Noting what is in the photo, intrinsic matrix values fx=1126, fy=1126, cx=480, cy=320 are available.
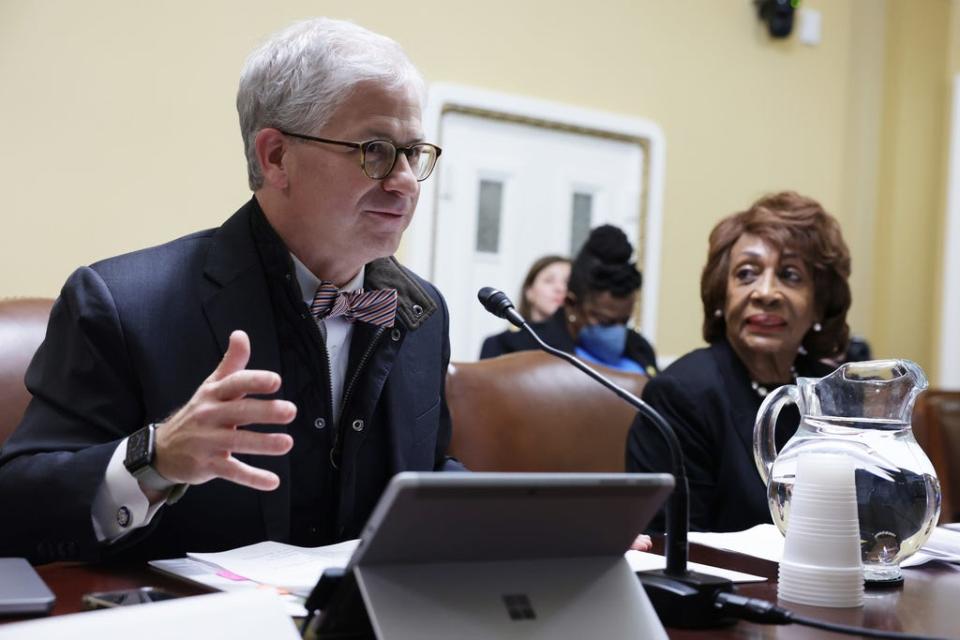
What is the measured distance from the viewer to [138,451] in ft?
3.85

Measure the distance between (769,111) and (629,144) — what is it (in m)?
0.80

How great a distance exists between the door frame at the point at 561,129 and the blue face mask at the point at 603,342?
2.22 ft

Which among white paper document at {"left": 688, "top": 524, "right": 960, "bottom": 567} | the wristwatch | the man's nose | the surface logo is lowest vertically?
white paper document at {"left": 688, "top": 524, "right": 960, "bottom": 567}

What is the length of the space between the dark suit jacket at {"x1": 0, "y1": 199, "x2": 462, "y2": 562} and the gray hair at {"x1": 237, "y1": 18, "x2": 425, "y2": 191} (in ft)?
0.54

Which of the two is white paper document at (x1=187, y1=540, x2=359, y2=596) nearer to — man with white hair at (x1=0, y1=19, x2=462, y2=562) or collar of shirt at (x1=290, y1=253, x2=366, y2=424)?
man with white hair at (x1=0, y1=19, x2=462, y2=562)

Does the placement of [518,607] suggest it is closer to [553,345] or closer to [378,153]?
[378,153]

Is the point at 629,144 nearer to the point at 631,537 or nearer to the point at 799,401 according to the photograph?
the point at 799,401

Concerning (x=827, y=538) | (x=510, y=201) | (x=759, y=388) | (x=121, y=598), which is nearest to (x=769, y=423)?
(x=827, y=538)

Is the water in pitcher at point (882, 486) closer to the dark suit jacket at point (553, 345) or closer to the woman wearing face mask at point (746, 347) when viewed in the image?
the woman wearing face mask at point (746, 347)

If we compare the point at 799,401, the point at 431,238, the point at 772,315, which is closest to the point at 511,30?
the point at 431,238

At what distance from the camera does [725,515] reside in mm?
2039

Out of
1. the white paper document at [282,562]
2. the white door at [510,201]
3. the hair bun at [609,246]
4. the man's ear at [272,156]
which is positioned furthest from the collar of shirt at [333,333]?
the white door at [510,201]

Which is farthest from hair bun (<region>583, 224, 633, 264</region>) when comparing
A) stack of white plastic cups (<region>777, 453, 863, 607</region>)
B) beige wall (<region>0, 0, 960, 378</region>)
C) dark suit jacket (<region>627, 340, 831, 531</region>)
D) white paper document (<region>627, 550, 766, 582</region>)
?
stack of white plastic cups (<region>777, 453, 863, 607</region>)

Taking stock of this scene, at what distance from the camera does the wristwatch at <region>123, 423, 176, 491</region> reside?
45.7 inches
